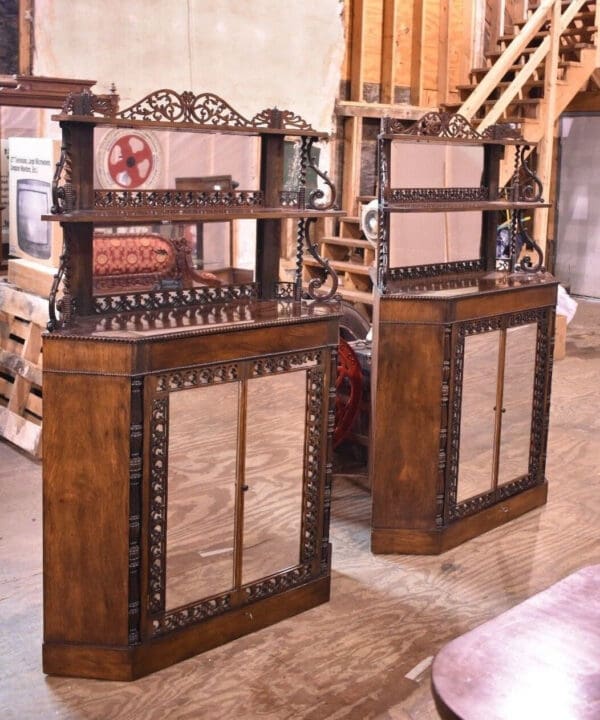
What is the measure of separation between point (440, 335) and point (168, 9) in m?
4.64

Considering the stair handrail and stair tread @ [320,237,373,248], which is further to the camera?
the stair handrail

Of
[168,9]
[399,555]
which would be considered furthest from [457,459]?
[168,9]

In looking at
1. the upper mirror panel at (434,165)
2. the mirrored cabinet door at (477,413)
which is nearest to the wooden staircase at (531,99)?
the upper mirror panel at (434,165)

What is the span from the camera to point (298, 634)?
379 centimetres

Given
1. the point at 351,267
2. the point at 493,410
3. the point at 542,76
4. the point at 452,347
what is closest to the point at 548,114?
the point at 542,76

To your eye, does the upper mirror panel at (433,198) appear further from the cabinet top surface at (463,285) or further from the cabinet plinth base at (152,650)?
the cabinet plinth base at (152,650)

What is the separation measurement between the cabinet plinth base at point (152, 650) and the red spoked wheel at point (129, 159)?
5.27 ft

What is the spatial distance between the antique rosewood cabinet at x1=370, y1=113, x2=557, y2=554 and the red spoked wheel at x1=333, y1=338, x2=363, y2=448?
2.42ft

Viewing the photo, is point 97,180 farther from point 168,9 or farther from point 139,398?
point 168,9

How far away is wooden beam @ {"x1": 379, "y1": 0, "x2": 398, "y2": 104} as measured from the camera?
985cm

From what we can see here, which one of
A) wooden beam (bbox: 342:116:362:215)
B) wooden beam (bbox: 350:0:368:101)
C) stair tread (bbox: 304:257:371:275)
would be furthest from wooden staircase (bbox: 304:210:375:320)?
wooden beam (bbox: 350:0:368:101)

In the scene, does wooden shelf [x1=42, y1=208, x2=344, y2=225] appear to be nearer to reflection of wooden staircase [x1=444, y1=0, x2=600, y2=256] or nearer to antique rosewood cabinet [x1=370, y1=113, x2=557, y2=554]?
antique rosewood cabinet [x1=370, y1=113, x2=557, y2=554]

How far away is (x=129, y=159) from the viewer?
4445 millimetres

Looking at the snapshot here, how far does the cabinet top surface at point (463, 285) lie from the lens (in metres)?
4.34
